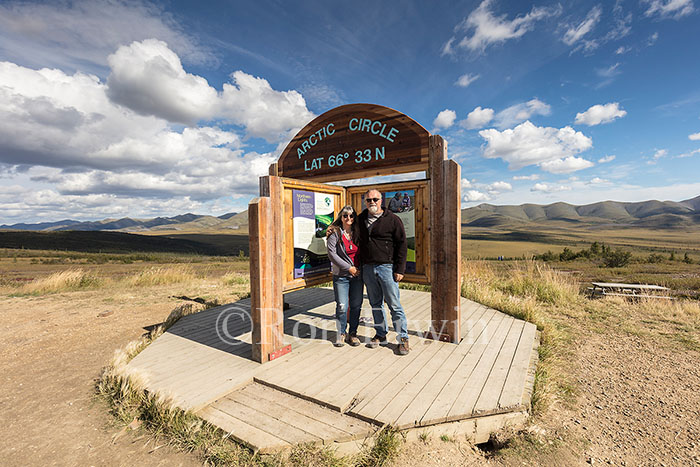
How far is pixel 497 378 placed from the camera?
3574 millimetres

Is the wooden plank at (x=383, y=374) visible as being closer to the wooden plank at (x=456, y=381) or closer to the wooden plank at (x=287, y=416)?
the wooden plank at (x=287, y=416)

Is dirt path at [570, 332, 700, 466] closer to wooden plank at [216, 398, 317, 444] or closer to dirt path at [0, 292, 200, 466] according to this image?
wooden plank at [216, 398, 317, 444]

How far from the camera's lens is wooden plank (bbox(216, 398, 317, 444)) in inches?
105

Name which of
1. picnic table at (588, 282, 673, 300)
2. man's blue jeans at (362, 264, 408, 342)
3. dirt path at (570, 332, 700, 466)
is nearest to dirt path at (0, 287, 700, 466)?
dirt path at (570, 332, 700, 466)

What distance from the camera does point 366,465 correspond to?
2508 millimetres

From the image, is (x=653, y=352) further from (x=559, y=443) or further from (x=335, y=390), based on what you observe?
(x=335, y=390)

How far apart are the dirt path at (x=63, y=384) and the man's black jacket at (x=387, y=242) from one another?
2728mm

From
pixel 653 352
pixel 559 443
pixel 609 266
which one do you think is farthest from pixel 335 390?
pixel 609 266

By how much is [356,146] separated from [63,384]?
488cm

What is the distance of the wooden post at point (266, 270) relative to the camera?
4.02m

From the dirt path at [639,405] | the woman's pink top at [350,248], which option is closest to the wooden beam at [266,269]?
the woman's pink top at [350,248]

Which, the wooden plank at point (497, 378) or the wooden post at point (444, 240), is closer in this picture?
the wooden plank at point (497, 378)

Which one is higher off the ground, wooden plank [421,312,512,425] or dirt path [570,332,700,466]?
wooden plank [421,312,512,425]

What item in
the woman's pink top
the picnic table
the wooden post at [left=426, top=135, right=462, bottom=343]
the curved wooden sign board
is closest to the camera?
the woman's pink top
